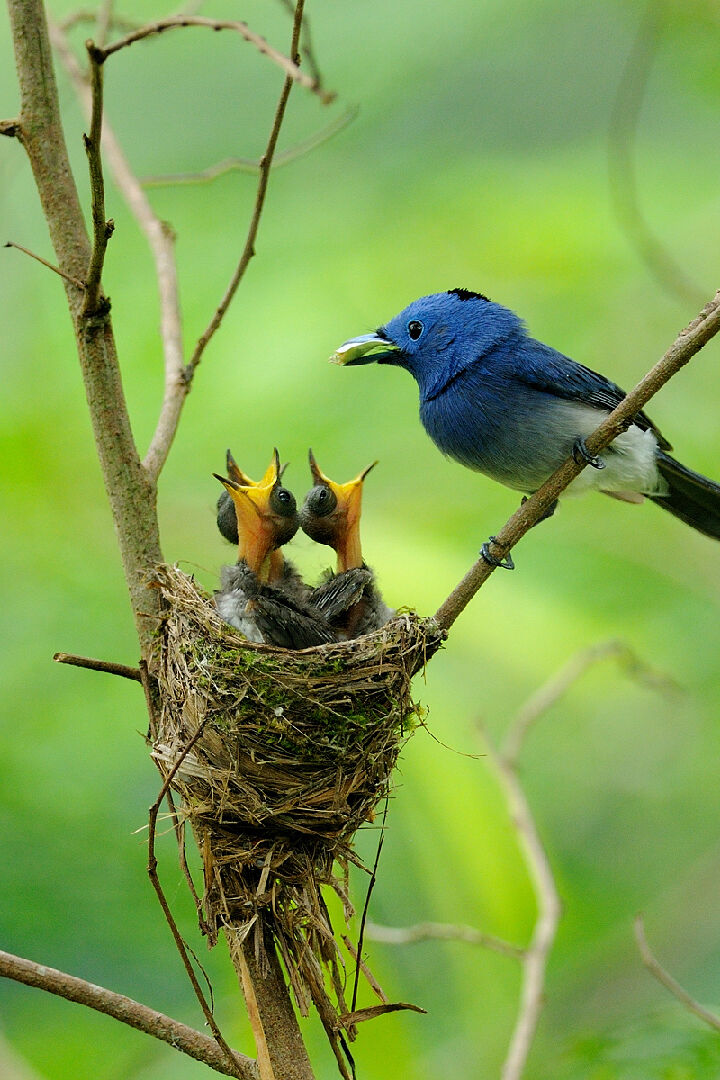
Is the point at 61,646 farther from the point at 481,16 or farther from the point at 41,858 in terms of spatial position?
the point at 481,16

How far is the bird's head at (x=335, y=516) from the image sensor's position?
10.5 ft

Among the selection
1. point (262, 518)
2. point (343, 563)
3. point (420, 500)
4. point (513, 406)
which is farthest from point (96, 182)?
point (420, 500)

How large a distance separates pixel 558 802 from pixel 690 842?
1.86ft

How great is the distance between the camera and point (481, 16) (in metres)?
4.83

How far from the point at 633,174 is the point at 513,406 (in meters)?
1.87

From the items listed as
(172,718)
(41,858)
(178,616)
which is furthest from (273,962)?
(41,858)

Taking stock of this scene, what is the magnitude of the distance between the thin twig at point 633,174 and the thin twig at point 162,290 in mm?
1913

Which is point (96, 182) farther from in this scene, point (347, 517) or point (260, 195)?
point (347, 517)

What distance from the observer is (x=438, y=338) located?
3189mm

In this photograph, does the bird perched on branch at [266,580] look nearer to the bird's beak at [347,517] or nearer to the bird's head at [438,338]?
the bird's beak at [347,517]

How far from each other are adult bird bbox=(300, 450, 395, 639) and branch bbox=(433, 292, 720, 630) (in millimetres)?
660

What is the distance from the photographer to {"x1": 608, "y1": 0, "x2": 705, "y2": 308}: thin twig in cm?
404

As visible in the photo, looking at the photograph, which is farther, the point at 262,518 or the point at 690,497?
the point at 690,497

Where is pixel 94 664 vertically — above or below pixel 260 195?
below
